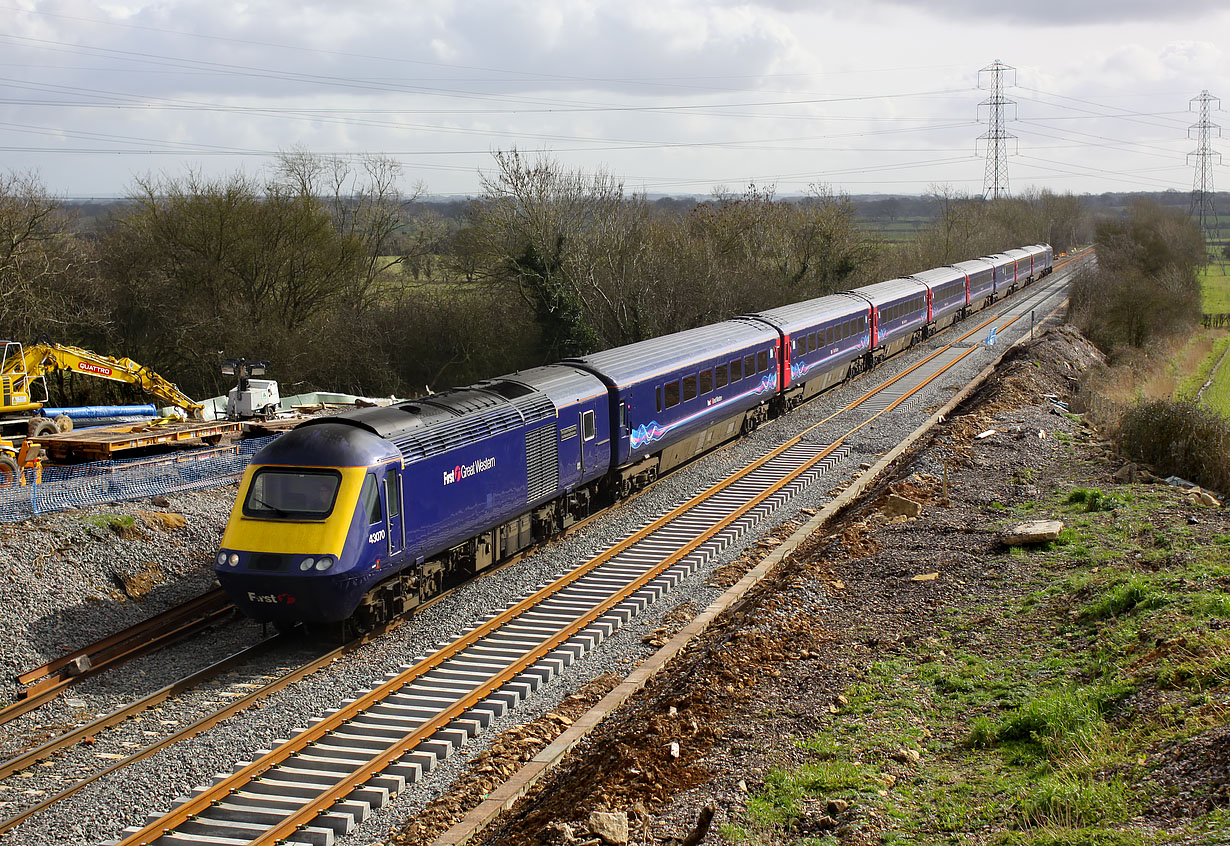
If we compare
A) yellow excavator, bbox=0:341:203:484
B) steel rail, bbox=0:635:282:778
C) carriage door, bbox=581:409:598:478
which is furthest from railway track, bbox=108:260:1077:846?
yellow excavator, bbox=0:341:203:484

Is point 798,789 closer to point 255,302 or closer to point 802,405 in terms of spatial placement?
point 802,405

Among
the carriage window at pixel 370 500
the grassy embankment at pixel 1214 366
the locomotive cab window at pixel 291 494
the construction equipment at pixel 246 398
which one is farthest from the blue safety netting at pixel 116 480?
the grassy embankment at pixel 1214 366

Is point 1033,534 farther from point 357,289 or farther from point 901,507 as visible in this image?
point 357,289

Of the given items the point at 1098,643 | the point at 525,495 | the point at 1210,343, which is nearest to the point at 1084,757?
the point at 1098,643

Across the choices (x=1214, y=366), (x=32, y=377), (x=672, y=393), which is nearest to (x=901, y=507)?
(x=672, y=393)

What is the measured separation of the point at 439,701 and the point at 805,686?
4335mm

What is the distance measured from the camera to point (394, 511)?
1434cm

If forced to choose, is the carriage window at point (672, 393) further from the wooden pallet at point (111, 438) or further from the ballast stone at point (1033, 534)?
the wooden pallet at point (111, 438)

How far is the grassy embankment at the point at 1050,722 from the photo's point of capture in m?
7.38

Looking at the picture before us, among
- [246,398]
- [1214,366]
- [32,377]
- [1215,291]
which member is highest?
[1215,291]

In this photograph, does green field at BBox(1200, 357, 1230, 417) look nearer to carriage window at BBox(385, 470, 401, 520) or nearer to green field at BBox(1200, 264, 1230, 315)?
green field at BBox(1200, 264, 1230, 315)

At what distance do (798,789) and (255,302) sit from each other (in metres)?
46.5

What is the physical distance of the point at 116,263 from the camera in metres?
47.8

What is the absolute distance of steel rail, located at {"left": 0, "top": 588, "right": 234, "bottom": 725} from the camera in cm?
1290
